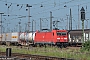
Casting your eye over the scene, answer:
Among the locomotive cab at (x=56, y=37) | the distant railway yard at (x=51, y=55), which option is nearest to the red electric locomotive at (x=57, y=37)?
the locomotive cab at (x=56, y=37)

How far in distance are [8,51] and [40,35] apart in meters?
30.5

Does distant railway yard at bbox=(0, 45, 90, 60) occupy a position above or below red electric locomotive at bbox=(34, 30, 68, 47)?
below

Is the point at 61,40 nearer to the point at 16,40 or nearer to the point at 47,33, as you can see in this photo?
the point at 47,33

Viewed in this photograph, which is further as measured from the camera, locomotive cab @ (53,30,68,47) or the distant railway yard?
locomotive cab @ (53,30,68,47)

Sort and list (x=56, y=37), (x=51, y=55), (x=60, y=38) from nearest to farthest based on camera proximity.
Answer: (x=51, y=55) → (x=56, y=37) → (x=60, y=38)

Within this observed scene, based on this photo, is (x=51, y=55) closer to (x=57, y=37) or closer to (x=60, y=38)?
(x=57, y=37)

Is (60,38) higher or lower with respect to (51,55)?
higher

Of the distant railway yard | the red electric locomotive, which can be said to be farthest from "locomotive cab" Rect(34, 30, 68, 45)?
the distant railway yard

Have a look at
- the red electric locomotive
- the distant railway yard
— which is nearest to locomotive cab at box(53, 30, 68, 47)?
the red electric locomotive

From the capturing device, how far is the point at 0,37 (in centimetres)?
7062

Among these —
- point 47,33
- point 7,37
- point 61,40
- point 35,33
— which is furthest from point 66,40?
point 7,37

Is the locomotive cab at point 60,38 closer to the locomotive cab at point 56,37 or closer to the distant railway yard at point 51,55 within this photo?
the locomotive cab at point 56,37

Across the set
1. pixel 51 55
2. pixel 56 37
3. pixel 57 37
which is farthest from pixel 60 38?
pixel 51 55

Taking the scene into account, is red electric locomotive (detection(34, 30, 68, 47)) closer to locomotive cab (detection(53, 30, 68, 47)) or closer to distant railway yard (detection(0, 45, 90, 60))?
locomotive cab (detection(53, 30, 68, 47))
